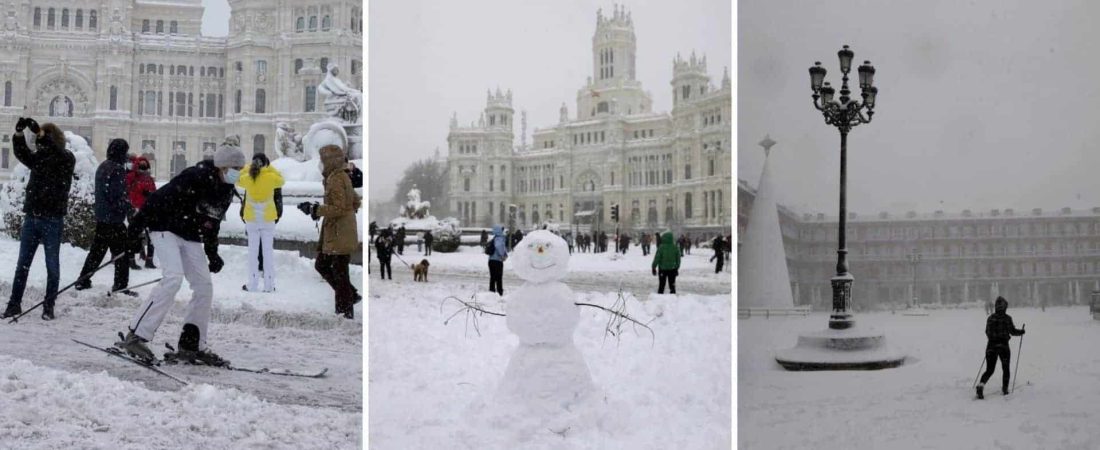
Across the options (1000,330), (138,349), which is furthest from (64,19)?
(1000,330)

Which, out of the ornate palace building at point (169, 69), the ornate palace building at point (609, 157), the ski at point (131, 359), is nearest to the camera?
the ski at point (131, 359)

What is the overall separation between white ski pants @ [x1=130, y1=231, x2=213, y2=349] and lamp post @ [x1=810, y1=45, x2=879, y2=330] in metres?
3.05

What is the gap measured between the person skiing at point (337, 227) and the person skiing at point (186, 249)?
43cm

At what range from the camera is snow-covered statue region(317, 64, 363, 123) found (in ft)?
13.9

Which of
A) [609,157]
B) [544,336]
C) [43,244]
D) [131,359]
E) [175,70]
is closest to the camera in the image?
[544,336]

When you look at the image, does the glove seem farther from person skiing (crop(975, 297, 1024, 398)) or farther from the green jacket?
person skiing (crop(975, 297, 1024, 398))

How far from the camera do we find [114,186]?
4152 mm

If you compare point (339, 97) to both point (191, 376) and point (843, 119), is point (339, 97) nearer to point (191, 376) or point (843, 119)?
point (191, 376)

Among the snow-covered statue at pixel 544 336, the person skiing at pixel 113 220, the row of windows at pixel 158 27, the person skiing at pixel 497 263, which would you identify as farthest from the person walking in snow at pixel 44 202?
the snow-covered statue at pixel 544 336

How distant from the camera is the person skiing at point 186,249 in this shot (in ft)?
13.2

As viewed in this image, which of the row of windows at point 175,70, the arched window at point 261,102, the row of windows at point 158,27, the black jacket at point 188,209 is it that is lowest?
the black jacket at point 188,209

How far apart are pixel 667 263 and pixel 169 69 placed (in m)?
2.68

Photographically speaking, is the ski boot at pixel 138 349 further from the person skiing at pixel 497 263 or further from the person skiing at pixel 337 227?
the person skiing at pixel 497 263

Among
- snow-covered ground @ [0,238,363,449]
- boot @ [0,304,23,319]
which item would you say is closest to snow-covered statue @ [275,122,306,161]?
snow-covered ground @ [0,238,363,449]
